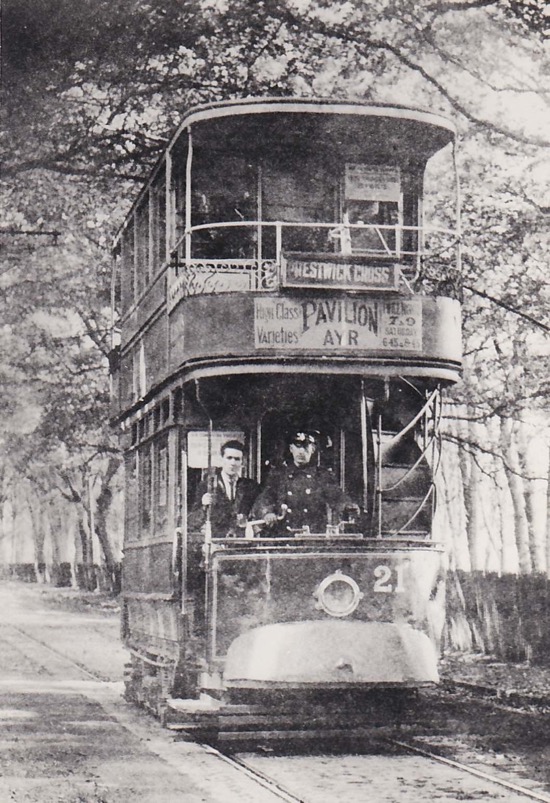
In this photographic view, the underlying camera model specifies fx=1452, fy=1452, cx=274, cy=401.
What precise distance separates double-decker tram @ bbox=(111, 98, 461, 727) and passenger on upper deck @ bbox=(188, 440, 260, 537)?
0.05 ft

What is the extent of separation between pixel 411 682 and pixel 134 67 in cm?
763

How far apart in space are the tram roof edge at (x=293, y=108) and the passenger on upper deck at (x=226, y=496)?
2.66 metres

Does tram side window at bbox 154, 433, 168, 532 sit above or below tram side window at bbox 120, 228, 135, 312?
below

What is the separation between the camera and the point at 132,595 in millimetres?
15086

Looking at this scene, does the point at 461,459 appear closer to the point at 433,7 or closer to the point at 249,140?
the point at 433,7

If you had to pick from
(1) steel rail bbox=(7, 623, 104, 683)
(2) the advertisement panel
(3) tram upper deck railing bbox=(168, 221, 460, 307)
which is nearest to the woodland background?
(3) tram upper deck railing bbox=(168, 221, 460, 307)

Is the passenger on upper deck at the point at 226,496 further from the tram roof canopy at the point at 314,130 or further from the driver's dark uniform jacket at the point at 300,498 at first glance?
the tram roof canopy at the point at 314,130

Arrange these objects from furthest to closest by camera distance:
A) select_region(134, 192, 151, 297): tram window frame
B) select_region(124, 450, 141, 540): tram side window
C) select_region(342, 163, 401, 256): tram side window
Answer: select_region(124, 450, 141, 540): tram side window
select_region(134, 192, 151, 297): tram window frame
select_region(342, 163, 401, 256): tram side window

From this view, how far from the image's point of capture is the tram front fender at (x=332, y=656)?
10172 millimetres

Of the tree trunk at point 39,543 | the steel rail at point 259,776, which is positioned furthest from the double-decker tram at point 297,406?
the tree trunk at point 39,543

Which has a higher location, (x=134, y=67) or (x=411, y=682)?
(x=134, y=67)

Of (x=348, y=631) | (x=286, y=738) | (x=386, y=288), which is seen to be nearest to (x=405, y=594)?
(x=348, y=631)

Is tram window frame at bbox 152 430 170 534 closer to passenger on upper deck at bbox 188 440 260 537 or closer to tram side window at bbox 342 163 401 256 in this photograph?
passenger on upper deck at bbox 188 440 260 537

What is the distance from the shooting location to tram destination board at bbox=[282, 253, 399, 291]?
433 inches
